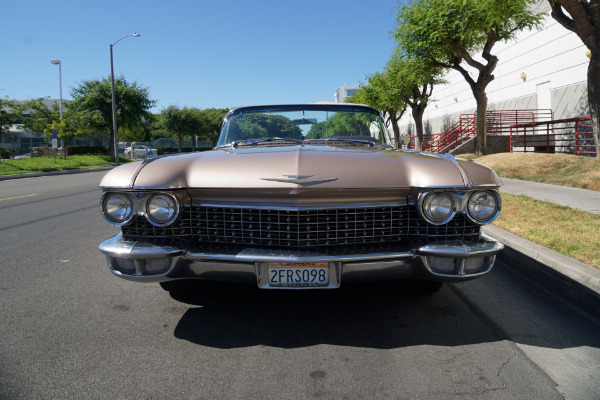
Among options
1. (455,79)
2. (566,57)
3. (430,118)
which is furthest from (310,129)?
(430,118)

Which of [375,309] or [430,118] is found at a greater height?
[430,118]

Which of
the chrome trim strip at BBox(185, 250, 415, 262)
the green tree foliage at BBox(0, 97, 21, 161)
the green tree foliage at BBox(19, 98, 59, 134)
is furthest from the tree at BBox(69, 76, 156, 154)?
the chrome trim strip at BBox(185, 250, 415, 262)

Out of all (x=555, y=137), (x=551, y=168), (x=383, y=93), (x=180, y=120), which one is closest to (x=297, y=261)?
(x=551, y=168)

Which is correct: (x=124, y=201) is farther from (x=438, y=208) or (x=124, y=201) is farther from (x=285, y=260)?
(x=438, y=208)

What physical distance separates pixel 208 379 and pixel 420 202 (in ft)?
4.94

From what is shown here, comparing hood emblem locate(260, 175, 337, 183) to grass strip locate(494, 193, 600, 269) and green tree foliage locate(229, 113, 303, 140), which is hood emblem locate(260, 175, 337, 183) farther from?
grass strip locate(494, 193, 600, 269)

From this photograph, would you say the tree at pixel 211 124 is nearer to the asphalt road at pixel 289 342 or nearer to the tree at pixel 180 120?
the tree at pixel 180 120

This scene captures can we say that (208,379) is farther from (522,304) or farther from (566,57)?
(566,57)

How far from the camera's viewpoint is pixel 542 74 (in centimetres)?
2275

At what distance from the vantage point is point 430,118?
127 ft

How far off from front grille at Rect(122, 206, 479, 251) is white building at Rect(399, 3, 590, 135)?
65.8ft

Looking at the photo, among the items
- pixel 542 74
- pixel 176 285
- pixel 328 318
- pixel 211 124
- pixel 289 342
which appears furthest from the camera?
pixel 211 124

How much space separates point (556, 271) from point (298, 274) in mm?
2545

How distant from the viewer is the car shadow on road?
2.81m
